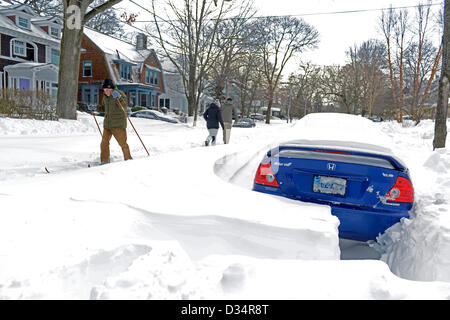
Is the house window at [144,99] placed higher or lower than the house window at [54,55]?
lower

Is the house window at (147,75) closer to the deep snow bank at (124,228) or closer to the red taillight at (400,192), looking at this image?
the deep snow bank at (124,228)

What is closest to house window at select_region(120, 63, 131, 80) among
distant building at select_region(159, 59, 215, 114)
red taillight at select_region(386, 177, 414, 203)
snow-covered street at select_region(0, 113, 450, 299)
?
distant building at select_region(159, 59, 215, 114)

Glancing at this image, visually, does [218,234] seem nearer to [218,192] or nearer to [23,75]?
[218,192]

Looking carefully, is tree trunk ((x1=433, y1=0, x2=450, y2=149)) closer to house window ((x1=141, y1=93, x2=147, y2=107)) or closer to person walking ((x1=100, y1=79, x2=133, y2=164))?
person walking ((x1=100, y1=79, x2=133, y2=164))

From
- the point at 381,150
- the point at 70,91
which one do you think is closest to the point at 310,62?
the point at 70,91

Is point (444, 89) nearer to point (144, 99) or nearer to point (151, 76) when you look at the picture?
→ point (144, 99)

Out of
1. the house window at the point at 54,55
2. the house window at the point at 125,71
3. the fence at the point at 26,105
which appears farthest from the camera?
the house window at the point at 125,71

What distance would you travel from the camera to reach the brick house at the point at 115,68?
123 ft

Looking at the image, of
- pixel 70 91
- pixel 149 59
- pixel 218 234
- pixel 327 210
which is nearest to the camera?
pixel 218 234

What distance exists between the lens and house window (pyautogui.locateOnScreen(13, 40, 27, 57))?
92.1 ft

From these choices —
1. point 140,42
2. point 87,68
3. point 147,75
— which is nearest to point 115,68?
point 87,68

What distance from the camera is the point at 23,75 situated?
90.7 ft

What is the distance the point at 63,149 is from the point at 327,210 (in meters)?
8.40

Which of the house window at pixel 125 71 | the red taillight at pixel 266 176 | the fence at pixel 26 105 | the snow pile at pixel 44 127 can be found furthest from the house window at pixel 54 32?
the red taillight at pixel 266 176
